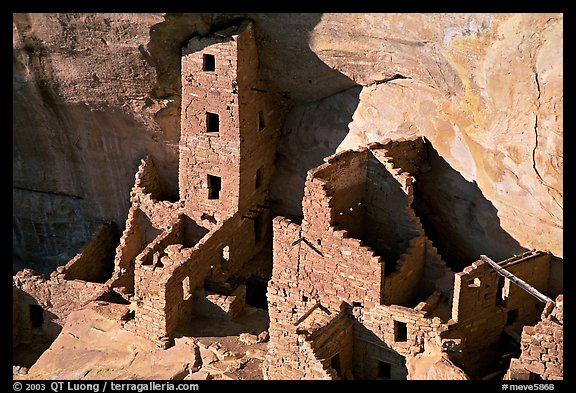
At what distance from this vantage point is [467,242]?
28938mm

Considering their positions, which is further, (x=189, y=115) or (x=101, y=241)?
(x=101, y=241)

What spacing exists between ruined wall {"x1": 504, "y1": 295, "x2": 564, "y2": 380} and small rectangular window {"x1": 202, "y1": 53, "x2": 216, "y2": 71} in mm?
9008

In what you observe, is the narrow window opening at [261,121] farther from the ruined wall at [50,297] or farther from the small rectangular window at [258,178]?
the ruined wall at [50,297]

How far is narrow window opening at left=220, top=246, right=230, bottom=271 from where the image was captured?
101 ft

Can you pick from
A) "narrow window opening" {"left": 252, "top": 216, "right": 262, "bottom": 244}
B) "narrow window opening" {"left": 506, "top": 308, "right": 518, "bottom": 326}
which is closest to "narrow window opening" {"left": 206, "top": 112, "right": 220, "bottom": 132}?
"narrow window opening" {"left": 252, "top": 216, "right": 262, "bottom": 244}

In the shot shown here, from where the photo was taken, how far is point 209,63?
30016 mm

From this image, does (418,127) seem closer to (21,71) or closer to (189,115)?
(189,115)

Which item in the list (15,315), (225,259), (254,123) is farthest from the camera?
(15,315)

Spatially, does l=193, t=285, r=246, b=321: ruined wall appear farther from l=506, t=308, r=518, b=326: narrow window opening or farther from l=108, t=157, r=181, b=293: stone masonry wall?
l=506, t=308, r=518, b=326: narrow window opening

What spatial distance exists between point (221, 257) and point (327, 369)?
532cm

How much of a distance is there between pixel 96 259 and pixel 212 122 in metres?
4.70

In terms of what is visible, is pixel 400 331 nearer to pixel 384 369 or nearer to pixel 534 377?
pixel 384 369

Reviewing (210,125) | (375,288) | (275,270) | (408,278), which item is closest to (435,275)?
(408,278)
